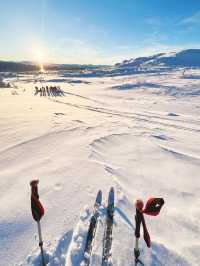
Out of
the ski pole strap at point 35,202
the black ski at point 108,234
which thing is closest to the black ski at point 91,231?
the black ski at point 108,234

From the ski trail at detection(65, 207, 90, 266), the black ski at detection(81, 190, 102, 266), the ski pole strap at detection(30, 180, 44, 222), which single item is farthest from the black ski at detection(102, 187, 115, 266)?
the ski pole strap at detection(30, 180, 44, 222)

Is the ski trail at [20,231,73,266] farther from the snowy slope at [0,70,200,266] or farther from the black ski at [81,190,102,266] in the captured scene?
the black ski at [81,190,102,266]

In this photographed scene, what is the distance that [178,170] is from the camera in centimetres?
563

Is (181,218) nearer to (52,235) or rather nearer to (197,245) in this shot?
(197,245)

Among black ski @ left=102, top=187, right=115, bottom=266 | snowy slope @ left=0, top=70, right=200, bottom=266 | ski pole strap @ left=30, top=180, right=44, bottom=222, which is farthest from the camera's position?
snowy slope @ left=0, top=70, right=200, bottom=266

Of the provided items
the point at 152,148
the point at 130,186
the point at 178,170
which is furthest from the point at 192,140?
the point at 130,186

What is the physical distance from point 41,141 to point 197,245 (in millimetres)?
5342

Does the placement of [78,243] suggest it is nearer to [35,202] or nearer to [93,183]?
[35,202]

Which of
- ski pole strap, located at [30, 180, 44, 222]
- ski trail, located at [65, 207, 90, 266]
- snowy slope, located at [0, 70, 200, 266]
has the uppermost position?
ski pole strap, located at [30, 180, 44, 222]

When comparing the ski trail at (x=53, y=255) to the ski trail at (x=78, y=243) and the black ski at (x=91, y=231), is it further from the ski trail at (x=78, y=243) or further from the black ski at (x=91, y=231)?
the black ski at (x=91, y=231)

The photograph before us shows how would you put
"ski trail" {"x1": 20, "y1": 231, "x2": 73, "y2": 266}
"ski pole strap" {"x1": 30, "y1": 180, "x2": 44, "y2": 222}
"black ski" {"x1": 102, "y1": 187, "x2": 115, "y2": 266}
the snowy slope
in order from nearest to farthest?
1. "ski pole strap" {"x1": 30, "y1": 180, "x2": 44, "y2": 222}
2. "ski trail" {"x1": 20, "y1": 231, "x2": 73, "y2": 266}
3. "black ski" {"x1": 102, "y1": 187, "x2": 115, "y2": 266}
4. the snowy slope

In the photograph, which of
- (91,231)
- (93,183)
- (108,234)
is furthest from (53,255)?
(93,183)

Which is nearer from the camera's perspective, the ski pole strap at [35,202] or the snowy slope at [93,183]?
the ski pole strap at [35,202]

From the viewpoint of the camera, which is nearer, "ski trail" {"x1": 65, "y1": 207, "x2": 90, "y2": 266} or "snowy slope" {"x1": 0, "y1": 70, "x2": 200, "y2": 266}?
"ski trail" {"x1": 65, "y1": 207, "x2": 90, "y2": 266}
